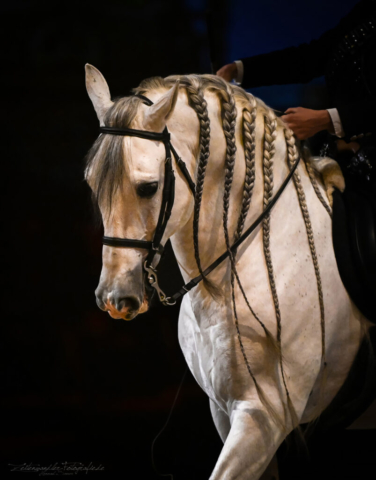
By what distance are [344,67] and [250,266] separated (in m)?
0.68

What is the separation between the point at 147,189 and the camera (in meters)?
0.97

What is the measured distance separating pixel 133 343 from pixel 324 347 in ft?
3.74

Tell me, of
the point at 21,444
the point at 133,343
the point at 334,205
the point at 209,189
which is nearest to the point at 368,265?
the point at 334,205

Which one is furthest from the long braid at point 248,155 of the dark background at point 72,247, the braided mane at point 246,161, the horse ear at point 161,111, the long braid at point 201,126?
the dark background at point 72,247

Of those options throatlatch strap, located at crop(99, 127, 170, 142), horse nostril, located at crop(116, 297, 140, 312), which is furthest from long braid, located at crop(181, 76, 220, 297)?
horse nostril, located at crop(116, 297, 140, 312)

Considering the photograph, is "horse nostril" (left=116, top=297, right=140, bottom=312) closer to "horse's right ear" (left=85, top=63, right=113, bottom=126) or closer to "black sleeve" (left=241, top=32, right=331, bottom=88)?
"horse's right ear" (left=85, top=63, right=113, bottom=126)

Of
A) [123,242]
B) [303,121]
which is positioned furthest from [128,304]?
[303,121]

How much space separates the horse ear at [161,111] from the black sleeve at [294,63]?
0.69 meters

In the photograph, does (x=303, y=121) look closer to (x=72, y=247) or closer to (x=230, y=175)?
(x=230, y=175)

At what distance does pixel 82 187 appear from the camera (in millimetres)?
2059

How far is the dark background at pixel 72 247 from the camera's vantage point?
195 cm

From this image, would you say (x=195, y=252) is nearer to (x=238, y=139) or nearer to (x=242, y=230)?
(x=242, y=230)

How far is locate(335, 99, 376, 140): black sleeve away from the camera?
4.10 feet

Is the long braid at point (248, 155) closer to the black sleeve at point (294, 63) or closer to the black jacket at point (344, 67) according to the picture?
the black jacket at point (344, 67)
